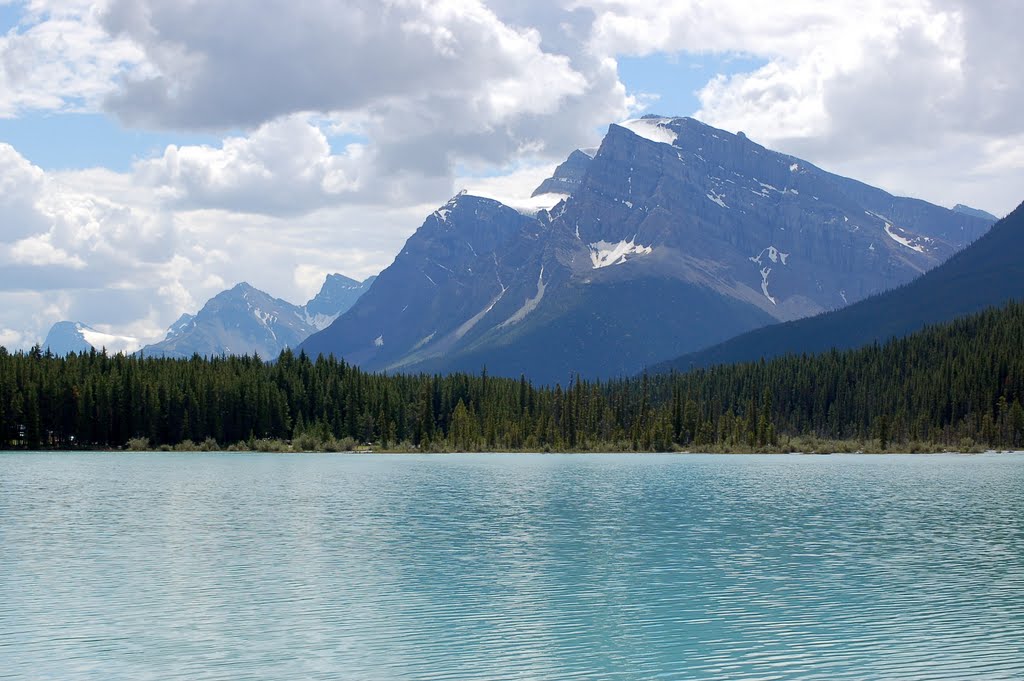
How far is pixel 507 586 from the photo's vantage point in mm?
47719

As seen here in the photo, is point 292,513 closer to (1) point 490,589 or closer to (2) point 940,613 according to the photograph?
(1) point 490,589

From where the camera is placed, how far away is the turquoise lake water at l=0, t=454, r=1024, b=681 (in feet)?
114

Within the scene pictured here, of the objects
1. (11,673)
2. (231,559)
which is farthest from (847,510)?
(11,673)

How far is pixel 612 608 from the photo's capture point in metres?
43.2

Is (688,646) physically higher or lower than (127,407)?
lower

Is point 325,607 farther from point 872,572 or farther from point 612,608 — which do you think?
point 872,572

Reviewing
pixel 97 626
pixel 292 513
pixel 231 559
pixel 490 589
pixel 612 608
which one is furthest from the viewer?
pixel 292 513

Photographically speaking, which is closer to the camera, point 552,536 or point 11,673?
point 11,673

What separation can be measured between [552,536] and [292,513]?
Result: 2276 centimetres

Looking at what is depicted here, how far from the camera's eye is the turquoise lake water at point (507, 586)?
3469 cm

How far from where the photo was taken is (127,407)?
199375 mm

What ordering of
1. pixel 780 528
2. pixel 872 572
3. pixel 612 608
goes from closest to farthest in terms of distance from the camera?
pixel 612 608
pixel 872 572
pixel 780 528

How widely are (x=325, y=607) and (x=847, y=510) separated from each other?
51.3 meters

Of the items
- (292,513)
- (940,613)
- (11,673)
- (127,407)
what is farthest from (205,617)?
(127,407)
